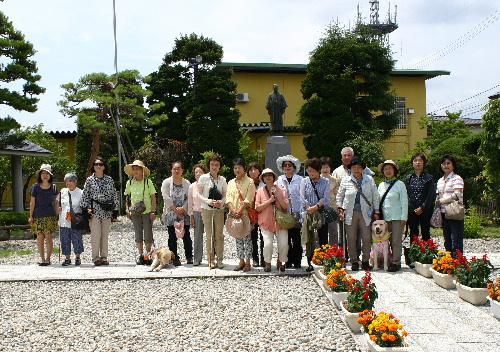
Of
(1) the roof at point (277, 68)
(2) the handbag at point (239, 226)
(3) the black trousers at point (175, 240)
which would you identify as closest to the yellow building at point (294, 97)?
(1) the roof at point (277, 68)

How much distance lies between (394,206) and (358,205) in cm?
48

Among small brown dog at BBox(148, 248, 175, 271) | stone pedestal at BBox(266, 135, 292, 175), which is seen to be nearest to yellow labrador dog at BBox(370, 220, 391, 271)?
small brown dog at BBox(148, 248, 175, 271)

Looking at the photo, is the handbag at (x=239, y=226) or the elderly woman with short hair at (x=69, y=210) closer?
the handbag at (x=239, y=226)

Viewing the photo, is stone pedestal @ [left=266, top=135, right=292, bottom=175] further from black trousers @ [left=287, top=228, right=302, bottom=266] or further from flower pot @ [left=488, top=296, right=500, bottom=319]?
flower pot @ [left=488, top=296, right=500, bottom=319]

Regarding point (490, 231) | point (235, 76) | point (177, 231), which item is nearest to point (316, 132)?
point (235, 76)

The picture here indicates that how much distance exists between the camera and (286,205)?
7.99 meters

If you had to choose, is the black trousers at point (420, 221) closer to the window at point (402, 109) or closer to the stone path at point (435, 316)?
the stone path at point (435, 316)

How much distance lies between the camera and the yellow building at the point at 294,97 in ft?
93.5

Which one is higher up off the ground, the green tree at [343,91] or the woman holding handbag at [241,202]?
the green tree at [343,91]

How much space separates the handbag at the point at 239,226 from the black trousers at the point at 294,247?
0.63m

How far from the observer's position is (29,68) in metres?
16.1

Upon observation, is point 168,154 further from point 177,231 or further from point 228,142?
point 177,231

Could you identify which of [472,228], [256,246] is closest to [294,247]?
[256,246]

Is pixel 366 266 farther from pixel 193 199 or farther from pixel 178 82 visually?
pixel 178 82
